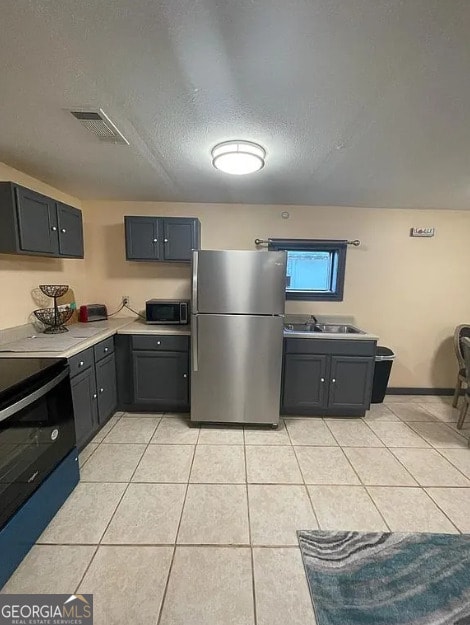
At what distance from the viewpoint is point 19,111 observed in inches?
57.7

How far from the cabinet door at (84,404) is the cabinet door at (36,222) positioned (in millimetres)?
1066

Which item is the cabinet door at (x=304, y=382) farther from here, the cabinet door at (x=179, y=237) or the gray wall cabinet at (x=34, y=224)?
the gray wall cabinet at (x=34, y=224)

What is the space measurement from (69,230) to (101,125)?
4.30 feet

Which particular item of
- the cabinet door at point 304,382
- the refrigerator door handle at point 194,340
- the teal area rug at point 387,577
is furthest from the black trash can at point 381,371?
the refrigerator door handle at point 194,340

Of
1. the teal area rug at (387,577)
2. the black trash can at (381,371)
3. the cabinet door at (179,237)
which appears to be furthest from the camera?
the black trash can at (381,371)

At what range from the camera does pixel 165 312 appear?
9.70 ft

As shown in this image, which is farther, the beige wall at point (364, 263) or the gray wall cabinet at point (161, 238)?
the beige wall at point (364, 263)

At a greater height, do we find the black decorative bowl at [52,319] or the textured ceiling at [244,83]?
the textured ceiling at [244,83]

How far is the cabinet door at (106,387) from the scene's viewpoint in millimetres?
2462

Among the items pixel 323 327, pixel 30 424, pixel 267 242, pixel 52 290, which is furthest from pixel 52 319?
pixel 323 327

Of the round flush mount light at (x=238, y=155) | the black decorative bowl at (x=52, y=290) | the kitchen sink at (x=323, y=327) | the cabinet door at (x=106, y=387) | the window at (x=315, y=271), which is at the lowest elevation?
the cabinet door at (x=106, y=387)

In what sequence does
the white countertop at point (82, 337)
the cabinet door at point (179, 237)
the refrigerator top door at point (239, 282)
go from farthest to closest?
the cabinet door at point (179, 237), the refrigerator top door at point (239, 282), the white countertop at point (82, 337)

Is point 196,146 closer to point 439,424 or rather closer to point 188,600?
point 188,600

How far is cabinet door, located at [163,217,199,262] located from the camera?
288 centimetres
